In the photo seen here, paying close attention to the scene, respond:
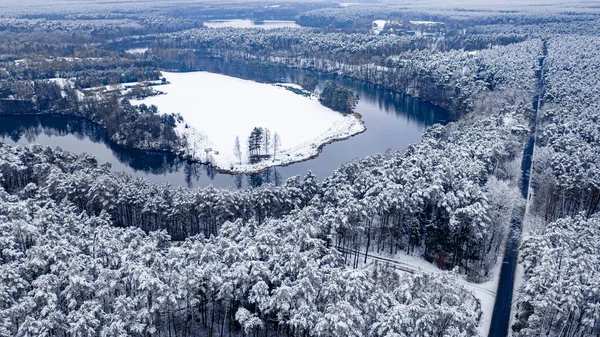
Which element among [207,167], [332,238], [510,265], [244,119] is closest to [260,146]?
[207,167]

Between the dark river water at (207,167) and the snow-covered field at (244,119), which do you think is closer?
the dark river water at (207,167)

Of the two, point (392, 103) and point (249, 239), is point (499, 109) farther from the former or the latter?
point (249, 239)

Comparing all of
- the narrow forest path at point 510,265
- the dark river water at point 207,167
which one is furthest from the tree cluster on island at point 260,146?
the narrow forest path at point 510,265

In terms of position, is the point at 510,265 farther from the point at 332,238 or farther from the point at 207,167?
the point at 207,167

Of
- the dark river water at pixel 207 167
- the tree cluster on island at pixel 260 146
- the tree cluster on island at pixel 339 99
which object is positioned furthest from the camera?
the tree cluster on island at pixel 339 99

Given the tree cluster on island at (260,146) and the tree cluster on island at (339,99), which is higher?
the tree cluster on island at (339,99)

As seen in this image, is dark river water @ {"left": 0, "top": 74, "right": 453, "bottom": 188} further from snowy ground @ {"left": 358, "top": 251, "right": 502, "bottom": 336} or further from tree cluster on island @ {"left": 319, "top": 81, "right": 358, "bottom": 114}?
snowy ground @ {"left": 358, "top": 251, "right": 502, "bottom": 336}

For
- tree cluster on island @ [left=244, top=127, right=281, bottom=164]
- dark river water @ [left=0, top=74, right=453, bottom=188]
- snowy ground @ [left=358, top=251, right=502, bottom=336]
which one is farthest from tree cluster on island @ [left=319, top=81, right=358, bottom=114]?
snowy ground @ [left=358, top=251, right=502, bottom=336]

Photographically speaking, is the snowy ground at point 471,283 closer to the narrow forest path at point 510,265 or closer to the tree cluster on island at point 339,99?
the narrow forest path at point 510,265
